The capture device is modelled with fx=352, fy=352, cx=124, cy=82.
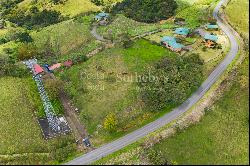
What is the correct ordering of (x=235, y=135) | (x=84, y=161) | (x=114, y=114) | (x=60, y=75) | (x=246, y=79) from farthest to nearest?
(x=60, y=75) → (x=246, y=79) → (x=114, y=114) → (x=235, y=135) → (x=84, y=161)

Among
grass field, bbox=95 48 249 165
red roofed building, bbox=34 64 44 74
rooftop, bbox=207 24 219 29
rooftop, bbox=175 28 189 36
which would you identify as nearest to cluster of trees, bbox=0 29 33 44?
red roofed building, bbox=34 64 44 74

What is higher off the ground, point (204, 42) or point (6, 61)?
point (204, 42)

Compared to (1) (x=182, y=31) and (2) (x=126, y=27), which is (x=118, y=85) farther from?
(2) (x=126, y=27)

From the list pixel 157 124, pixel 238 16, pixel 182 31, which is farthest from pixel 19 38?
pixel 238 16

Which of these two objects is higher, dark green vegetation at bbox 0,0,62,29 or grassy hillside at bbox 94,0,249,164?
grassy hillside at bbox 94,0,249,164

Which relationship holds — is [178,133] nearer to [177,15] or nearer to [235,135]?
[235,135]

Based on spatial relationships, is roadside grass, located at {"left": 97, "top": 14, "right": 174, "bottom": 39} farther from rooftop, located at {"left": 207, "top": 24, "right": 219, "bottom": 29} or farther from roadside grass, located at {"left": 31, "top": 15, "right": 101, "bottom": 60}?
rooftop, located at {"left": 207, "top": 24, "right": 219, "bottom": 29}

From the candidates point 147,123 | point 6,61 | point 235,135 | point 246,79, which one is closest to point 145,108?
point 147,123
